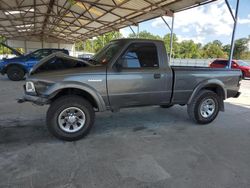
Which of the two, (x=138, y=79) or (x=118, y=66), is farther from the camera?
(x=138, y=79)

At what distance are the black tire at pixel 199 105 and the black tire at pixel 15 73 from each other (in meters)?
9.82

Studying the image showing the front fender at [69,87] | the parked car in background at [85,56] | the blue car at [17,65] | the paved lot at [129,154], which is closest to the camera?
the paved lot at [129,154]

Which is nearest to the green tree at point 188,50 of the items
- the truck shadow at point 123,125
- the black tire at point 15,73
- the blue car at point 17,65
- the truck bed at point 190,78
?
the blue car at point 17,65

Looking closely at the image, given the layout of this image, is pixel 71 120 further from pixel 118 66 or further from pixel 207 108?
pixel 207 108

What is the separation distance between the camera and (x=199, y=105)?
4578mm

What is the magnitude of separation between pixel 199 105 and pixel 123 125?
1762mm

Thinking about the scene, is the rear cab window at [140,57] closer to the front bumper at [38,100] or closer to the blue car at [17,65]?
the front bumper at [38,100]

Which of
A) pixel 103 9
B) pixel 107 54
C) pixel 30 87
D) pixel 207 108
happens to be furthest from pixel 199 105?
pixel 103 9

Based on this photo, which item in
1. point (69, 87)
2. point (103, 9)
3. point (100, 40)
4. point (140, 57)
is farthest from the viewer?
point (100, 40)

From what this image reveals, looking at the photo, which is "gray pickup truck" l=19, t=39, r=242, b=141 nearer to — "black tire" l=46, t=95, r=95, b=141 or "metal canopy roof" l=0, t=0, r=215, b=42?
"black tire" l=46, t=95, r=95, b=141

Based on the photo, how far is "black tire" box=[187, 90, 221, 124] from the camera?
456cm

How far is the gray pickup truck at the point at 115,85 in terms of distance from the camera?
11.5ft

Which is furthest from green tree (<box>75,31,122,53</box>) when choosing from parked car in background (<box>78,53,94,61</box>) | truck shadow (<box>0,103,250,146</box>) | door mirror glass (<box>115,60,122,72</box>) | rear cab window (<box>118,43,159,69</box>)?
door mirror glass (<box>115,60,122,72</box>)

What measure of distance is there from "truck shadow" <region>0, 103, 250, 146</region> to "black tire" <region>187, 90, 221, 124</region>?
19 cm
